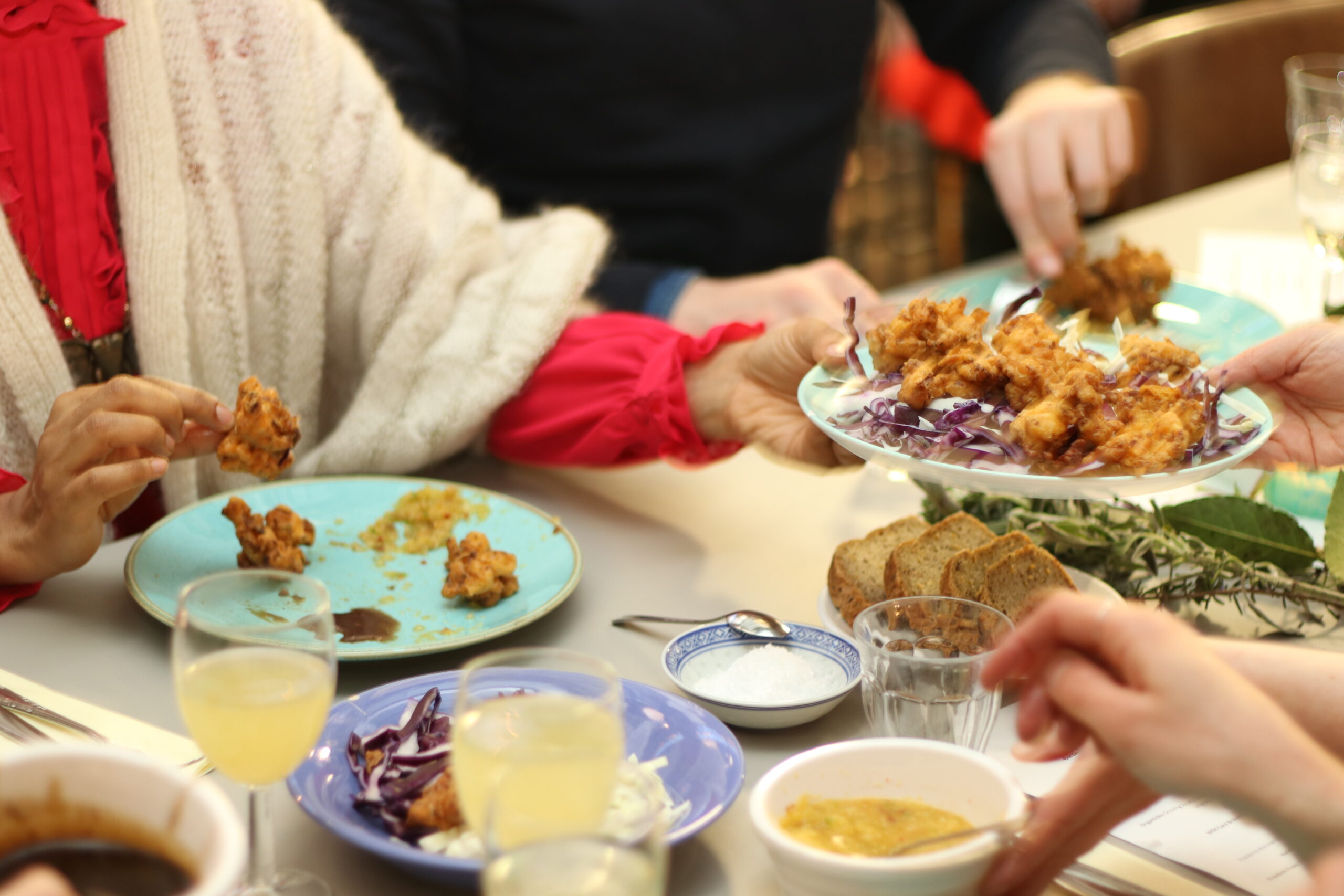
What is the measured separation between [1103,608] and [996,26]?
223 centimetres

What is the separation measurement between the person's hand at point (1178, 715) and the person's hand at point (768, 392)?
2.16 ft

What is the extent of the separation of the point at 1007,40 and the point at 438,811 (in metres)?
2.26

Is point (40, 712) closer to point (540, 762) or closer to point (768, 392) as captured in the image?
point (540, 762)

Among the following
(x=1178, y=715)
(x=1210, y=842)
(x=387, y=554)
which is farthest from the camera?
(x=387, y=554)

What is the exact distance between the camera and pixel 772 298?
191 cm

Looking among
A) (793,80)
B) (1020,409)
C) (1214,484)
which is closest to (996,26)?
(793,80)

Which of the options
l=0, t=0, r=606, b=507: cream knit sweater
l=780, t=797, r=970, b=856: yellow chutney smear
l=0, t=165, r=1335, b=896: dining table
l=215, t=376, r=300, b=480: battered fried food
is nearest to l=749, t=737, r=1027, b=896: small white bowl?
l=780, t=797, r=970, b=856: yellow chutney smear

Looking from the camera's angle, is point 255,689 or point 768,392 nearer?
point 255,689

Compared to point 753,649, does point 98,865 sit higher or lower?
higher

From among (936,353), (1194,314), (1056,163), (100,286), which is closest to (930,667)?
(936,353)

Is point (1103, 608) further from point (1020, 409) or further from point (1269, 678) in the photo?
point (1020, 409)

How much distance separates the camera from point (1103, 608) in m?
0.72

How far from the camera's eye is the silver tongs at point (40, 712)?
1016mm

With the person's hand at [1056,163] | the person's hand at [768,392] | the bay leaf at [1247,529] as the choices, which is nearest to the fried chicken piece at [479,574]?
the person's hand at [768,392]
